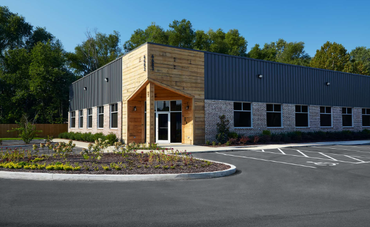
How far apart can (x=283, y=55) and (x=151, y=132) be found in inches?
2156

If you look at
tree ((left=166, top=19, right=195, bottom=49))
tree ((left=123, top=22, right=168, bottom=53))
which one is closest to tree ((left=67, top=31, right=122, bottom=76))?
tree ((left=123, top=22, right=168, bottom=53))

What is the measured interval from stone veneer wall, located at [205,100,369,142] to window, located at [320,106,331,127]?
1.31 feet

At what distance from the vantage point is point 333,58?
52.8 m

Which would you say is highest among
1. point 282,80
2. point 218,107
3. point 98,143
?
point 282,80

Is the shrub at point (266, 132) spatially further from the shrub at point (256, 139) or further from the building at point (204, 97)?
the shrub at point (256, 139)

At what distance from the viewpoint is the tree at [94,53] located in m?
51.6

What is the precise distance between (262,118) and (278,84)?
350cm

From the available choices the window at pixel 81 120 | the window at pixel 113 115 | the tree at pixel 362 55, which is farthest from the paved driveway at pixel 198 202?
the tree at pixel 362 55

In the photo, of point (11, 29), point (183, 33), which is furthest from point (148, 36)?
point (11, 29)

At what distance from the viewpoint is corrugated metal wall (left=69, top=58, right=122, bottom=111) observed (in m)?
23.0

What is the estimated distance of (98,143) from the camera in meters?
11.9

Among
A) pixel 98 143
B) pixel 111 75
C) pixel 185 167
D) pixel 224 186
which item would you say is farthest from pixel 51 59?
pixel 224 186

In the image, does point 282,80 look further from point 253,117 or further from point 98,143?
point 98,143

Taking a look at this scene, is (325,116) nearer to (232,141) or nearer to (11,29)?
(232,141)
